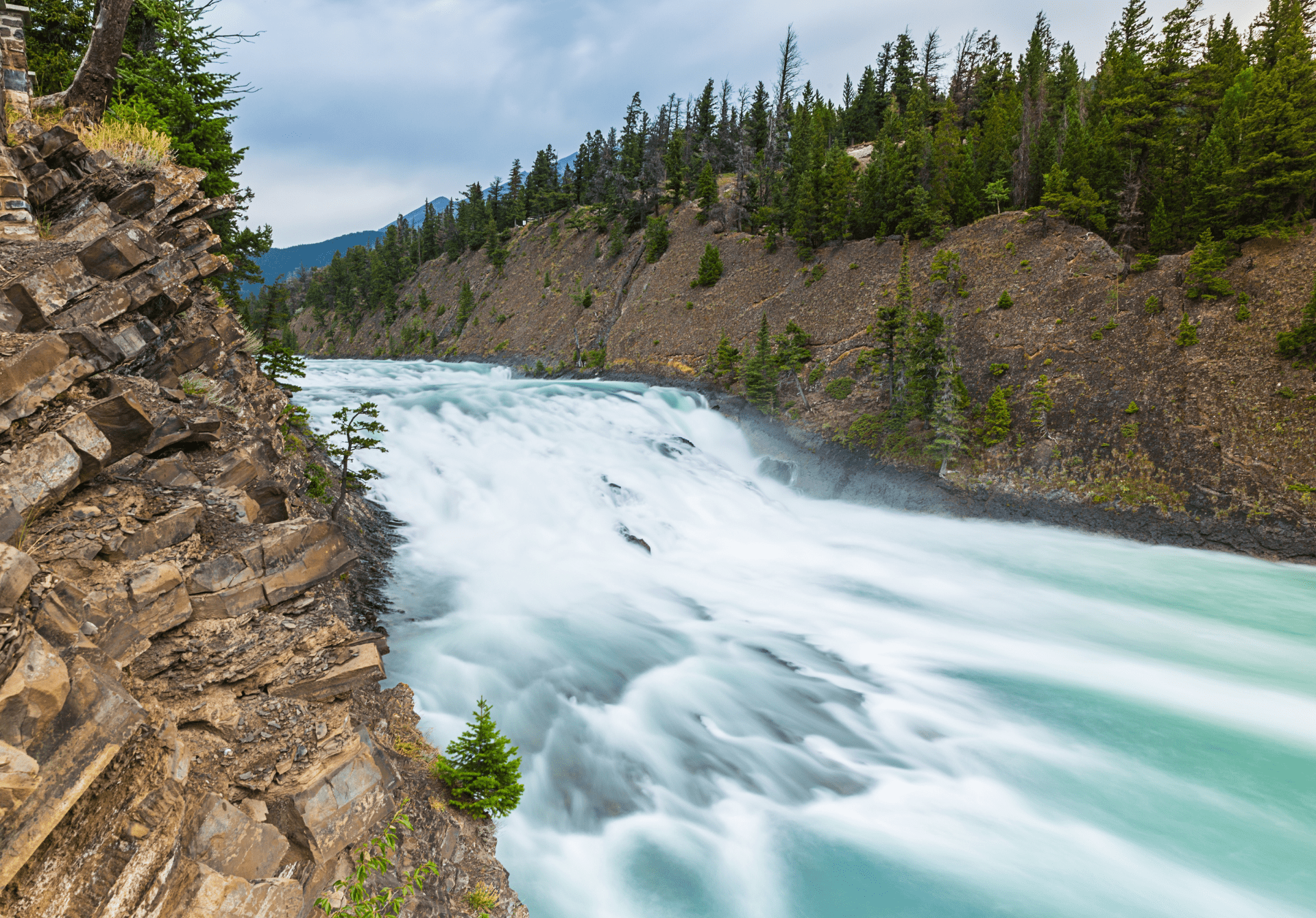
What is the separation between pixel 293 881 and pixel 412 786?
207cm

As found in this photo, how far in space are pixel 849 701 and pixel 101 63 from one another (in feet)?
61.0

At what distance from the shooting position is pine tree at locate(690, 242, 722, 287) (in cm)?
4141

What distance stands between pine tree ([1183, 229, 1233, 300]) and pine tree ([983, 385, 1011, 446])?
7.97 meters

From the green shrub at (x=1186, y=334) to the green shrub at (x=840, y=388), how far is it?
40.8ft

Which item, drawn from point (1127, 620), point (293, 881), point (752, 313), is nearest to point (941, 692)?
point (1127, 620)

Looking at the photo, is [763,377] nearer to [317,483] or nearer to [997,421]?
[997,421]

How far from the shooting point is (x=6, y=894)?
3.10 meters

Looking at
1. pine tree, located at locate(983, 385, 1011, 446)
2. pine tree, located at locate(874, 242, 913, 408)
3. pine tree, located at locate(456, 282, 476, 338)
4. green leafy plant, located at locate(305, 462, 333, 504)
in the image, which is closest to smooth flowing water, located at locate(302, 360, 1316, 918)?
green leafy plant, located at locate(305, 462, 333, 504)

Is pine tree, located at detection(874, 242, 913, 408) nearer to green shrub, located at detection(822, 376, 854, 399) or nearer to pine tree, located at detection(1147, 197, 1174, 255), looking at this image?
green shrub, located at detection(822, 376, 854, 399)

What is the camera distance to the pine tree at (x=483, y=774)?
6.56 m

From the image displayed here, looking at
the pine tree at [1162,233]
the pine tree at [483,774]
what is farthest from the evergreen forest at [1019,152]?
the pine tree at [483,774]

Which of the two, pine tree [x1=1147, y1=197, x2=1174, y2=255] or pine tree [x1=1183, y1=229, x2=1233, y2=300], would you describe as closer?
pine tree [x1=1183, y1=229, x2=1233, y2=300]

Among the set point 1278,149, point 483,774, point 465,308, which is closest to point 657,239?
point 465,308

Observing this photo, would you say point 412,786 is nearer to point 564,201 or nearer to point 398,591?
point 398,591
